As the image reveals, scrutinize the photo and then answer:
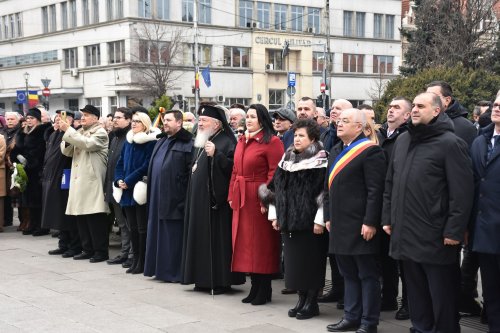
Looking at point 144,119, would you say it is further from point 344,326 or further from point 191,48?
point 191,48

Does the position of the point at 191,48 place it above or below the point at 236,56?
above

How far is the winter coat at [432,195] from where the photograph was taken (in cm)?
599

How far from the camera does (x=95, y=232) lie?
Result: 10.8 m

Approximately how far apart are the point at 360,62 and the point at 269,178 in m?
59.5

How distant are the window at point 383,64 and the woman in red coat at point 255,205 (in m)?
59.9

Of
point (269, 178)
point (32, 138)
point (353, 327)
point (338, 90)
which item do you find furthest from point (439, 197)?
point (338, 90)

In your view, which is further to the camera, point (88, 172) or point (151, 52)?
point (151, 52)

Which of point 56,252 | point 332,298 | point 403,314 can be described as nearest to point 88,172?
point 56,252

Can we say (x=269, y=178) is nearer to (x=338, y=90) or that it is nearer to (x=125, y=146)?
Answer: (x=125, y=146)

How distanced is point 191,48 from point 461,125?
4892cm

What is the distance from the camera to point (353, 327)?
6922mm

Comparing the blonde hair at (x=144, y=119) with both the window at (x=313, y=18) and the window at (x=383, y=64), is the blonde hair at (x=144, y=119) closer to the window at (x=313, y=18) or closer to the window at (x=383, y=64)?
the window at (x=313, y=18)

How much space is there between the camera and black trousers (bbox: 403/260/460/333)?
20.3 feet

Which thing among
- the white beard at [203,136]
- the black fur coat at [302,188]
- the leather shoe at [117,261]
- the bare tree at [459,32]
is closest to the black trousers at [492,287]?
the black fur coat at [302,188]
